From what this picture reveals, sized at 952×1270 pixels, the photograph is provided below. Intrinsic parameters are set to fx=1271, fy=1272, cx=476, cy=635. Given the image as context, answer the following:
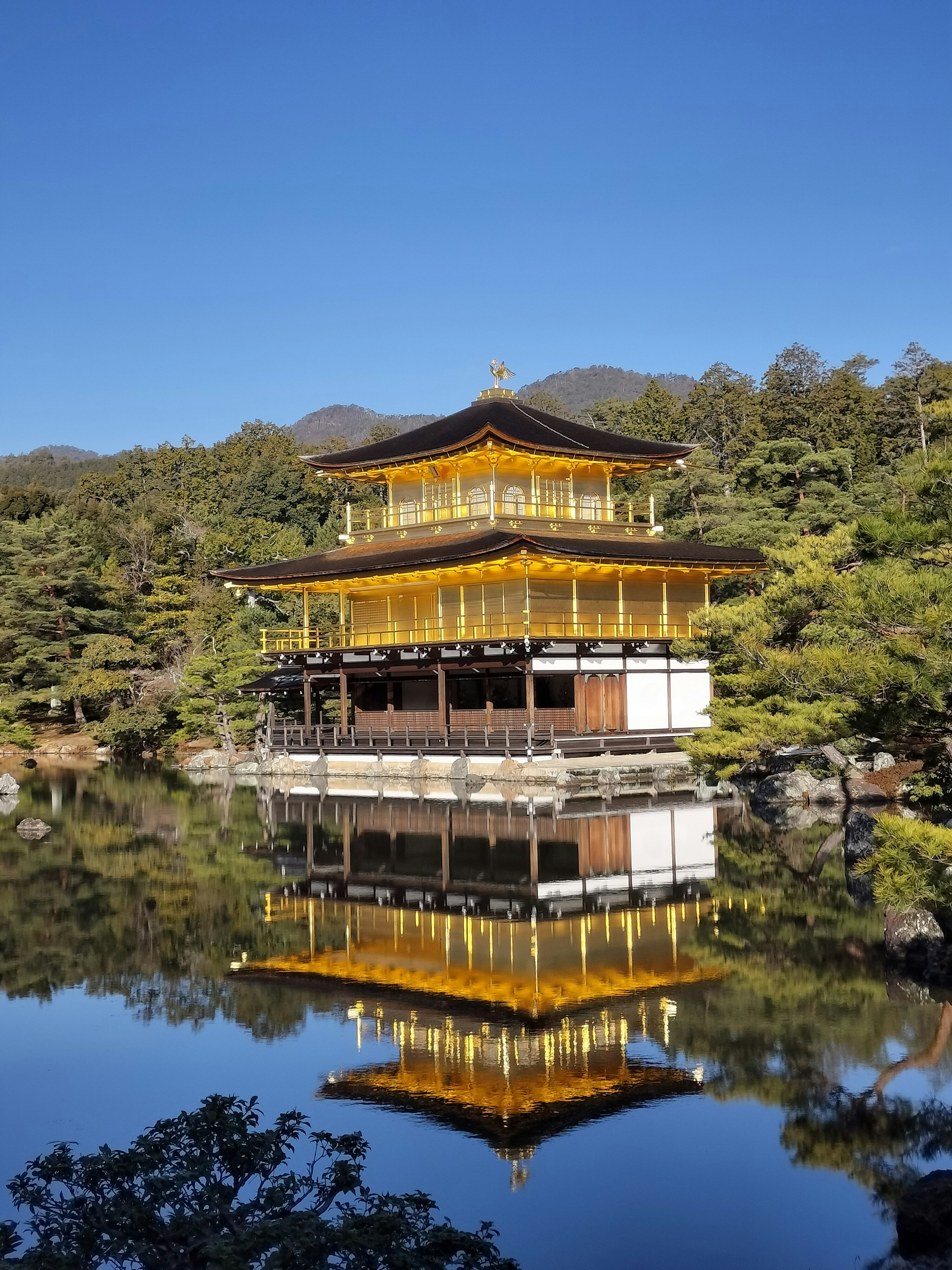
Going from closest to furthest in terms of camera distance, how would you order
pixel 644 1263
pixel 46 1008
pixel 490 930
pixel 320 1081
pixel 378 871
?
pixel 644 1263 < pixel 320 1081 < pixel 46 1008 < pixel 490 930 < pixel 378 871

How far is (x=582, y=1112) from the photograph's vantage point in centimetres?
842

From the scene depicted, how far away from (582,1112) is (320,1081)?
2.04 meters

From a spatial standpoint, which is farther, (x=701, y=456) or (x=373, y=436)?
(x=373, y=436)

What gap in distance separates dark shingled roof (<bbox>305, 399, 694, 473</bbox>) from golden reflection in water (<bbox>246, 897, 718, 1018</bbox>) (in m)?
19.4

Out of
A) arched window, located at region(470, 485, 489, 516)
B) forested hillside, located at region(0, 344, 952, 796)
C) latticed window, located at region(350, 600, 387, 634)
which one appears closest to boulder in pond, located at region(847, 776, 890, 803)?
forested hillside, located at region(0, 344, 952, 796)

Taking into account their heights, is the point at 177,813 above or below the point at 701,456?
below

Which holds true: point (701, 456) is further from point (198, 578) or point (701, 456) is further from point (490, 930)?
point (490, 930)

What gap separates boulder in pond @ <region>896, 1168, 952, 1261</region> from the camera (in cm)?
636

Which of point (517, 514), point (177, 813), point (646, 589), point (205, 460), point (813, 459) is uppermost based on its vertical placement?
point (205, 460)

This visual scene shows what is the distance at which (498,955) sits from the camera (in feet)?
43.0

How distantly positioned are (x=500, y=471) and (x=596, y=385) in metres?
159

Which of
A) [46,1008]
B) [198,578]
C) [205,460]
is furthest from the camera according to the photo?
[205,460]

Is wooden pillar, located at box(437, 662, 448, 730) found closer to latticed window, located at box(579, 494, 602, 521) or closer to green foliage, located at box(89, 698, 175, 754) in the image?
latticed window, located at box(579, 494, 602, 521)

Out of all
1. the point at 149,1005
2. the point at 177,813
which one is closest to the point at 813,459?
the point at 177,813
